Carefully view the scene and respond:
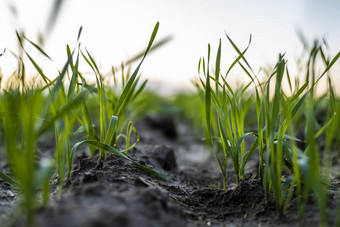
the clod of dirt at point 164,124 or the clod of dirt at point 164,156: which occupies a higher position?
the clod of dirt at point 164,124

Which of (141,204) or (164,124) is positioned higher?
(164,124)

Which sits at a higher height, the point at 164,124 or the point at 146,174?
the point at 164,124

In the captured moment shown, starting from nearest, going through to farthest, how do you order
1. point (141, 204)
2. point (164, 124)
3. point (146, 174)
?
1. point (141, 204)
2. point (146, 174)
3. point (164, 124)

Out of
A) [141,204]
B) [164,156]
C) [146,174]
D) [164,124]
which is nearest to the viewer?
[141,204]

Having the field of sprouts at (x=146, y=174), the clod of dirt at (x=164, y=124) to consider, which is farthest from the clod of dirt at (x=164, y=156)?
the clod of dirt at (x=164, y=124)

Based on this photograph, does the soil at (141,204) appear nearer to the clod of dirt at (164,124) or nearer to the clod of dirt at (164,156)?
the clod of dirt at (164,156)

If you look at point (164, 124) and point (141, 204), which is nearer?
point (141, 204)

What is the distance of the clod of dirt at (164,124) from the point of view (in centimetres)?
356

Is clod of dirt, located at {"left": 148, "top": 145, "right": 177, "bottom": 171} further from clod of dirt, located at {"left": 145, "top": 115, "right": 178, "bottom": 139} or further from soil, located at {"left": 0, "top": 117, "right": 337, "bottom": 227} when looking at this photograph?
clod of dirt, located at {"left": 145, "top": 115, "right": 178, "bottom": 139}

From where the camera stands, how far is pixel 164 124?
362cm

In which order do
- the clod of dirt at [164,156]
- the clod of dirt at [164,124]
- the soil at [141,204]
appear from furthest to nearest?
the clod of dirt at [164,124], the clod of dirt at [164,156], the soil at [141,204]

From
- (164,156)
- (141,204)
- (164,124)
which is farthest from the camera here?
(164,124)

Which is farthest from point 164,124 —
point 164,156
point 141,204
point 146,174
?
point 141,204

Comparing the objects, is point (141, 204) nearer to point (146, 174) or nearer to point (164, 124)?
point (146, 174)
